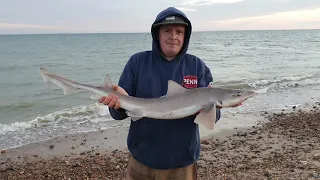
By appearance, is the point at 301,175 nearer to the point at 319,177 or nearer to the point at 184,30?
the point at 319,177

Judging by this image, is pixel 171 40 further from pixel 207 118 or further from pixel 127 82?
pixel 207 118

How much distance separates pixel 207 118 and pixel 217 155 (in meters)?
4.71

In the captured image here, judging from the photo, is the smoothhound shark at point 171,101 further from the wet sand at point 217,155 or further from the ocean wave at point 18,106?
the ocean wave at point 18,106

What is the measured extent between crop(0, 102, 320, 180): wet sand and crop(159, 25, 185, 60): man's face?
374 centimetres

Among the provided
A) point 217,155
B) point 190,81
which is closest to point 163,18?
point 190,81

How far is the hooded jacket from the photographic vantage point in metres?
3.51

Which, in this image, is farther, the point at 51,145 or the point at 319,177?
the point at 51,145

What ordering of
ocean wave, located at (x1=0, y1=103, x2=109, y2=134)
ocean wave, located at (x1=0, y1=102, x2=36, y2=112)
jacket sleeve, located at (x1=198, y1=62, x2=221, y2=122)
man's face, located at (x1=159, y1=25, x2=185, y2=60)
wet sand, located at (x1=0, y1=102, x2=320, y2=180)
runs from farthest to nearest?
1. ocean wave, located at (x1=0, y1=102, x2=36, y2=112)
2. ocean wave, located at (x1=0, y1=103, x2=109, y2=134)
3. wet sand, located at (x1=0, y1=102, x2=320, y2=180)
4. jacket sleeve, located at (x1=198, y1=62, x2=221, y2=122)
5. man's face, located at (x1=159, y1=25, x2=185, y2=60)

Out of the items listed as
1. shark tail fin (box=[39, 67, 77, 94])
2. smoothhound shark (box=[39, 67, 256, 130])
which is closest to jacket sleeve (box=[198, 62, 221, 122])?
smoothhound shark (box=[39, 67, 256, 130])

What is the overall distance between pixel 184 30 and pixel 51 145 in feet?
22.9

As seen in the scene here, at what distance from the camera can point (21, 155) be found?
863 cm

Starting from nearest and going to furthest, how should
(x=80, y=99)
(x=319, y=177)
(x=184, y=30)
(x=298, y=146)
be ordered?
(x=184, y=30) → (x=319, y=177) → (x=298, y=146) → (x=80, y=99)

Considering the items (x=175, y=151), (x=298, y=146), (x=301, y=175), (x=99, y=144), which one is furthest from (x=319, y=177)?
(x=99, y=144)

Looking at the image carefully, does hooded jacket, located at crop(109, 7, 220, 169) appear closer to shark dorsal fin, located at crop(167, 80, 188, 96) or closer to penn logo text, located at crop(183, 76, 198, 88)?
penn logo text, located at crop(183, 76, 198, 88)
